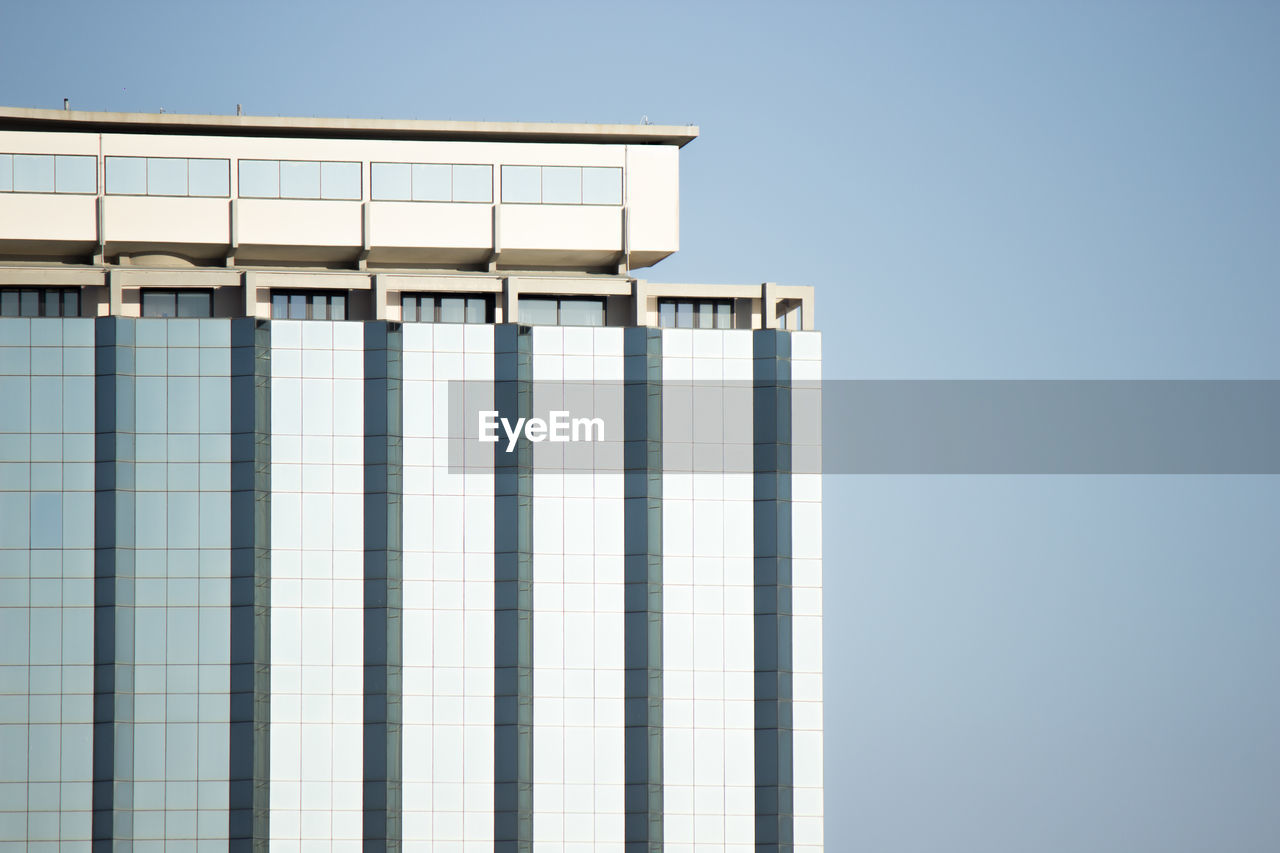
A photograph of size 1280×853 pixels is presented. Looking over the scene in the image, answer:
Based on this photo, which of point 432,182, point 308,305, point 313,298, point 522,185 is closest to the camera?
point 308,305

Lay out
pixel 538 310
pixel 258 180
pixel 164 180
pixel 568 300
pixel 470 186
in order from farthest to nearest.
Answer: pixel 470 186, pixel 258 180, pixel 164 180, pixel 568 300, pixel 538 310

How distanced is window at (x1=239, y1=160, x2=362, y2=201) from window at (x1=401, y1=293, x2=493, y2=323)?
8.11 meters

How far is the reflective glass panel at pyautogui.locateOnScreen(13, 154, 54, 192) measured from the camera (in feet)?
309

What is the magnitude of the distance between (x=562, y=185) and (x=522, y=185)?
2.43m

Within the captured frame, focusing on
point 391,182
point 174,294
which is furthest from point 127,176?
point 391,182

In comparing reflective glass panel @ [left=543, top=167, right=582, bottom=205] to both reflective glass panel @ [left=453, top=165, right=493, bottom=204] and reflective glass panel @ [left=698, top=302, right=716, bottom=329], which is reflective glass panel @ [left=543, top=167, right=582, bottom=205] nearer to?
reflective glass panel @ [left=453, top=165, right=493, bottom=204]

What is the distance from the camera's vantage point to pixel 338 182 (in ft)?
316

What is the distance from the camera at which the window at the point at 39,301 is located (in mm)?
91188

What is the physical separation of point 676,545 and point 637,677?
305 inches

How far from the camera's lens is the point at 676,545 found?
91.6m

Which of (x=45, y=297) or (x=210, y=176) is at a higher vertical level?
(x=210, y=176)

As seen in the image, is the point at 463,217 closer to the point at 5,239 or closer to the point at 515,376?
the point at 515,376

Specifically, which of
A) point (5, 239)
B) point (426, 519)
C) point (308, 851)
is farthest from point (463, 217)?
point (308, 851)

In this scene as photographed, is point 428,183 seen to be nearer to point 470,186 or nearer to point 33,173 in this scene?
point 470,186
